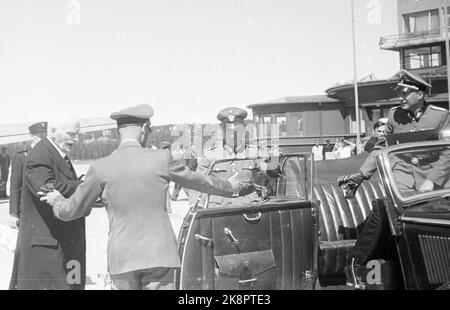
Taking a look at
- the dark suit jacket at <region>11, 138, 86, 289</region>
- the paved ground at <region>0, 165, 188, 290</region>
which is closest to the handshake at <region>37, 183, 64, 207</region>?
the dark suit jacket at <region>11, 138, 86, 289</region>

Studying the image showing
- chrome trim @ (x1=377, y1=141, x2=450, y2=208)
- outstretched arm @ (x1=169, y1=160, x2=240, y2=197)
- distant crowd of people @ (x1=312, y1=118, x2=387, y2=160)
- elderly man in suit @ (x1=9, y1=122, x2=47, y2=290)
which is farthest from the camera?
distant crowd of people @ (x1=312, y1=118, x2=387, y2=160)

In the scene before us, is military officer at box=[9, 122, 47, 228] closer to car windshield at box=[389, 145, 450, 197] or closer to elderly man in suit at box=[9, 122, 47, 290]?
elderly man in suit at box=[9, 122, 47, 290]

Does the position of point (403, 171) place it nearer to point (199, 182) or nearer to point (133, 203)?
point (199, 182)

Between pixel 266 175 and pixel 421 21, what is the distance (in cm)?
1417

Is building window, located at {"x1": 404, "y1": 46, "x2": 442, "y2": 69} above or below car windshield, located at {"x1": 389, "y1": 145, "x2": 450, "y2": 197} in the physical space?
above

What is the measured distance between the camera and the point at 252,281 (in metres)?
2.75

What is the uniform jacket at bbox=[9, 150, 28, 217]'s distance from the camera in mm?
3826

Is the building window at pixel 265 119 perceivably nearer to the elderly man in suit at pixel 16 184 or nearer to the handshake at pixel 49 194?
the elderly man in suit at pixel 16 184

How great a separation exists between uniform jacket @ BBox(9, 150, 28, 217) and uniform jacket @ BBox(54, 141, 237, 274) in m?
1.76

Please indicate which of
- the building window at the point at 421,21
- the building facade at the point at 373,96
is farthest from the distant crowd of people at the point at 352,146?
the building window at the point at 421,21

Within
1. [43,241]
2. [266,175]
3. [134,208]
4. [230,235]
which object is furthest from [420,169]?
[43,241]

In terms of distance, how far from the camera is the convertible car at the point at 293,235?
2613mm

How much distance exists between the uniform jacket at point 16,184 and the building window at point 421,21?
13740 mm

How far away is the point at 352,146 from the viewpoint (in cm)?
1273
